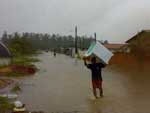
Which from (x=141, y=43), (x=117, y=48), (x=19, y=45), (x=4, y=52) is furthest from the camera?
(x=117, y=48)

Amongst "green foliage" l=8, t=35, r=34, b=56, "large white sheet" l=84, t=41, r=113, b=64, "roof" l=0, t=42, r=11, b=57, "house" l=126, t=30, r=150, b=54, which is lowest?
"green foliage" l=8, t=35, r=34, b=56

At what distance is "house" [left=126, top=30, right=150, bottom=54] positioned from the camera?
56784mm

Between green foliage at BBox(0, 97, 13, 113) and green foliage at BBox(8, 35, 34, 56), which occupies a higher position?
green foliage at BBox(0, 97, 13, 113)

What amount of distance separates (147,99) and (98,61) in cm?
219

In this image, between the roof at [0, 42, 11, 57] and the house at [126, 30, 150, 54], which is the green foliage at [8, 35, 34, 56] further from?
the roof at [0, 42, 11, 57]

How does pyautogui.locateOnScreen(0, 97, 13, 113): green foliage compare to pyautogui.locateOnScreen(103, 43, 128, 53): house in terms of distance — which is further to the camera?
pyautogui.locateOnScreen(103, 43, 128, 53): house

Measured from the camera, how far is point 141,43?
2406 inches

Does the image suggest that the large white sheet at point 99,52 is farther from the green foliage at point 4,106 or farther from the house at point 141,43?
the house at point 141,43

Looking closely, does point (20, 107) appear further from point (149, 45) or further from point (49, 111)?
point (149, 45)

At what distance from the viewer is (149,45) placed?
58.1 meters

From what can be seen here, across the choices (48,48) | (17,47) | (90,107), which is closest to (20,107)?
(90,107)

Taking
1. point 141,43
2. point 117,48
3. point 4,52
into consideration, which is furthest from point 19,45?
point 4,52

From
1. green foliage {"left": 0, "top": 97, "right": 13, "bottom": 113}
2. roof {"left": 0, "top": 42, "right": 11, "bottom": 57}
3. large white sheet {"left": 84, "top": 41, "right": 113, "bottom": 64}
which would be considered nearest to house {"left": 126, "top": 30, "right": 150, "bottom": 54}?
large white sheet {"left": 84, "top": 41, "right": 113, "bottom": 64}

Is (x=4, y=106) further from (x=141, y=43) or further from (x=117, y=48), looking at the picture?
(x=117, y=48)
